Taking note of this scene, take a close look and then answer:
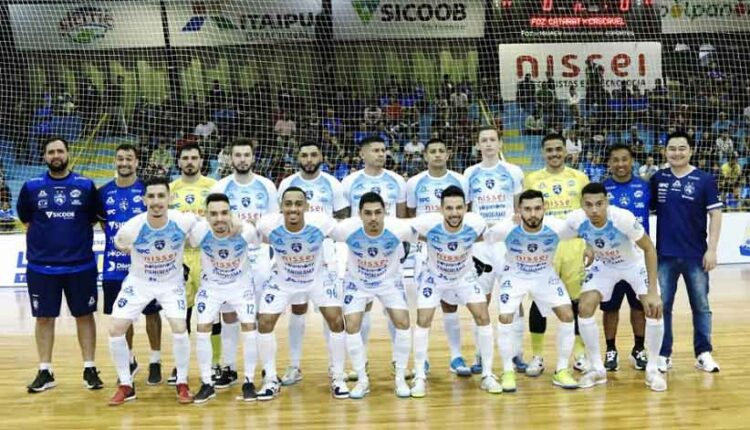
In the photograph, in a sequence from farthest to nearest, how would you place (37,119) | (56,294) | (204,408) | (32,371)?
1. (37,119)
2. (32,371)
3. (56,294)
4. (204,408)

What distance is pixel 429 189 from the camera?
7.20 meters

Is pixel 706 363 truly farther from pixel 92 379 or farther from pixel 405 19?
pixel 405 19

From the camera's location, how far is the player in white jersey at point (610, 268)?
618 centimetres

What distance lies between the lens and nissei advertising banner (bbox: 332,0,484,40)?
650 inches

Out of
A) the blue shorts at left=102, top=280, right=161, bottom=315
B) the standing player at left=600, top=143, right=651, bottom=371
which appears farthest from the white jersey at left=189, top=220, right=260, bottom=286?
the standing player at left=600, top=143, right=651, bottom=371

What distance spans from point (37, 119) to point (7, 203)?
266cm

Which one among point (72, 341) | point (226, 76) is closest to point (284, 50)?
point (226, 76)

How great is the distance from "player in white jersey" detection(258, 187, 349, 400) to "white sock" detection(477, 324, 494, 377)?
1.03 meters

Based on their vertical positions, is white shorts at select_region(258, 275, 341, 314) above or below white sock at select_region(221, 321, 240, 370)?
above

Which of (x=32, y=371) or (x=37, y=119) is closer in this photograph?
(x=32, y=371)

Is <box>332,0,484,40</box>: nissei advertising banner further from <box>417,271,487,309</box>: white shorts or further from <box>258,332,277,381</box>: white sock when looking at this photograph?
<box>258,332,277,381</box>: white sock

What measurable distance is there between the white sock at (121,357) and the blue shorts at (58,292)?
0.71 m

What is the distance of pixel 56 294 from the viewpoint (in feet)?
22.0

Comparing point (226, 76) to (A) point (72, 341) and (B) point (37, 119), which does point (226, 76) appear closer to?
(B) point (37, 119)
